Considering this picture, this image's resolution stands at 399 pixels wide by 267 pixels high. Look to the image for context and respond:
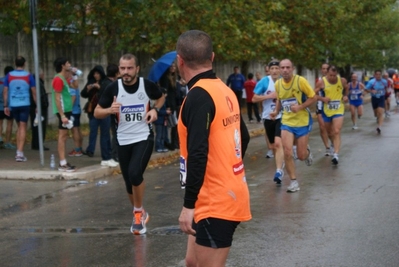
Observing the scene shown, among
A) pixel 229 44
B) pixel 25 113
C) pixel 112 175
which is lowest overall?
pixel 112 175

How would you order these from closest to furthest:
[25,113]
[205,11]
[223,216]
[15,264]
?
1. [223,216]
2. [15,264]
3. [25,113]
4. [205,11]

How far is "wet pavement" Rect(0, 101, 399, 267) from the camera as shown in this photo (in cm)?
743

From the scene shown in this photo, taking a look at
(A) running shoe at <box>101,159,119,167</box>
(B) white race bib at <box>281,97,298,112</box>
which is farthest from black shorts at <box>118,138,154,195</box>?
(A) running shoe at <box>101,159,119,167</box>

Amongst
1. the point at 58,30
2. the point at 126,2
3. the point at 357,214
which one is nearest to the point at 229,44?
the point at 126,2

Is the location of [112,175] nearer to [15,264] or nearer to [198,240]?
[15,264]

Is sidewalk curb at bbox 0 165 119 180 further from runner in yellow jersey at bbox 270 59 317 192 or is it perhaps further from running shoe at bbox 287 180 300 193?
running shoe at bbox 287 180 300 193

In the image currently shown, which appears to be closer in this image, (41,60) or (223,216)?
(223,216)

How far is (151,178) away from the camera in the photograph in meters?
13.2

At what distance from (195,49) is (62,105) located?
28.9 ft

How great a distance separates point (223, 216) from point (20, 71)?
11.0 m

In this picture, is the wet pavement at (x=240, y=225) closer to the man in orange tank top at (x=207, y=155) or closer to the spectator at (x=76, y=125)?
the spectator at (x=76, y=125)

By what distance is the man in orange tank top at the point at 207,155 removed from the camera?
4.59m

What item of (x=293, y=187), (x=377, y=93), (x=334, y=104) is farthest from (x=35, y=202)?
(x=377, y=93)

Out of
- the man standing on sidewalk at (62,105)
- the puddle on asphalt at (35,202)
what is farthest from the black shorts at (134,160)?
the man standing on sidewalk at (62,105)
